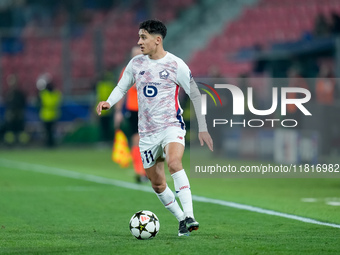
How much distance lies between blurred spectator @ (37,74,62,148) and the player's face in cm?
1881

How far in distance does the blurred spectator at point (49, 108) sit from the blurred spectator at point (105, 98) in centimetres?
135

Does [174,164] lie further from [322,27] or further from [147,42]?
[322,27]

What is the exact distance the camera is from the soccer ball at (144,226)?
759 cm

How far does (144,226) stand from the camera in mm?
7613

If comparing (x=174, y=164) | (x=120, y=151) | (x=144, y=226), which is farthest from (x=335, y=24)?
(x=144, y=226)

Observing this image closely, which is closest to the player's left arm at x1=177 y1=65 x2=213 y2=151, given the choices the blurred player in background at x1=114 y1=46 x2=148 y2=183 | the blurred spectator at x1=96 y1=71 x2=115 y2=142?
the blurred player in background at x1=114 y1=46 x2=148 y2=183

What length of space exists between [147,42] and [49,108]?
1922cm

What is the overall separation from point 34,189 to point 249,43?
21822 mm

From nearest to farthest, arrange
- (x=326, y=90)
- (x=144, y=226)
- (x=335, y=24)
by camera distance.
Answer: (x=144, y=226), (x=326, y=90), (x=335, y=24)

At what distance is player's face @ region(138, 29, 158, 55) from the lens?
25.6 ft

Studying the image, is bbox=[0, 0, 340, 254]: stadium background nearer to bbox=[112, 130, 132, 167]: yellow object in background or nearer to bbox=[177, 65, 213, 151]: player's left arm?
bbox=[112, 130, 132, 167]: yellow object in background

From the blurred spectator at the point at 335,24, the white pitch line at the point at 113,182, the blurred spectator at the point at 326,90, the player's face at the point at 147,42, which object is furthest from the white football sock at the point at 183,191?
the blurred spectator at the point at 335,24

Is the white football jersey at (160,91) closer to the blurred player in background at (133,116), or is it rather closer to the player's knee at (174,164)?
the player's knee at (174,164)

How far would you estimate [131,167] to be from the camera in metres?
18.9
